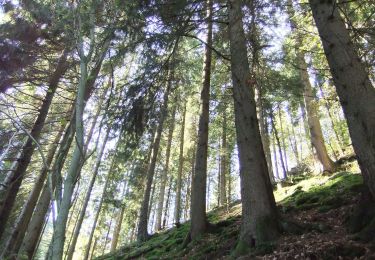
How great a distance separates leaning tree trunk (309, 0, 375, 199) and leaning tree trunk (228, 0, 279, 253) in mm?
1909

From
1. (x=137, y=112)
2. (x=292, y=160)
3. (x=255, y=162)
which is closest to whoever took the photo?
(x=255, y=162)

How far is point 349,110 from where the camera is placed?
427 centimetres

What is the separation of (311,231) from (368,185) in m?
1.63

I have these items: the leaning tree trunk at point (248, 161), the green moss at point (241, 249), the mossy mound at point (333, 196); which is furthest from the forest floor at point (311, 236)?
the leaning tree trunk at point (248, 161)

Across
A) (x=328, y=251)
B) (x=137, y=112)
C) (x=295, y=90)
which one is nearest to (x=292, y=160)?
(x=295, y=90)

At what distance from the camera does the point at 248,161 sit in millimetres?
6203

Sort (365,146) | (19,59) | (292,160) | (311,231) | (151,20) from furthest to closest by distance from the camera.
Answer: (292,160) → (19,59) → (151,20) → (311,231) → (365,146)

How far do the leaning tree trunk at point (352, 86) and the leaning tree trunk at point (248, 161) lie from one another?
6.26 feet

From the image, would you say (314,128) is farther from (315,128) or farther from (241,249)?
(241,249)

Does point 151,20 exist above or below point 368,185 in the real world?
above

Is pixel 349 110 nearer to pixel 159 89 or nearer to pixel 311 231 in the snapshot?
pixel 311 231

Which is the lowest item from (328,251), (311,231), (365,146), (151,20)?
(328,251)

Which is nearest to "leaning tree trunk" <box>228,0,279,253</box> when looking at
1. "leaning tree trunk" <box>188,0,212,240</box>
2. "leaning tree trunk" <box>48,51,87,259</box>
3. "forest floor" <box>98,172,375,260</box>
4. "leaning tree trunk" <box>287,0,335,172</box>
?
"forest floor" <box>98,172,375,260</box>

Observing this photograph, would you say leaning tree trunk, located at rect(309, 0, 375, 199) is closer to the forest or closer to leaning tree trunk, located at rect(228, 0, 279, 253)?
the forest
